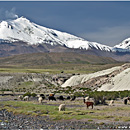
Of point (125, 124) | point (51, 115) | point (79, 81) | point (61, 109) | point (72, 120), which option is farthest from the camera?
point (79, 81)

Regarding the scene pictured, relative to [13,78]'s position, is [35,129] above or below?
below

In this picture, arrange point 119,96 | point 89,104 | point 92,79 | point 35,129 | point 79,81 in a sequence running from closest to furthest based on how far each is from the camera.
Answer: point 35,129 → point 89,104 → point 119,96 → point 92,79 → point 79,81

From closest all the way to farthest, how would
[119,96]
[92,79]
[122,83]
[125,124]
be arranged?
[125,124]
[119,96]
[122,83]
[92,79]

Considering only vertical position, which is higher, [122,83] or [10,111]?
[122,83]

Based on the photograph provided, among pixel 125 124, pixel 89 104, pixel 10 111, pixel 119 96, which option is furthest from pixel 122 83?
pixel 125 124

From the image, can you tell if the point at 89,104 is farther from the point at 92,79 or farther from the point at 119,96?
the point at 92,79

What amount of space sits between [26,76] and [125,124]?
319ft

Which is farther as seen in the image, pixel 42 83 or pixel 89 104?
pixel 42 83

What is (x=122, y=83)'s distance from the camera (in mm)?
73250

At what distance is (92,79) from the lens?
94688mm

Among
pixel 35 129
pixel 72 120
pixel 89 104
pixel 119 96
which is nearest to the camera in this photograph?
pixel 35 129

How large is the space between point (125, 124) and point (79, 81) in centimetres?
7995

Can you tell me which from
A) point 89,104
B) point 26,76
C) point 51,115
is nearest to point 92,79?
point 26,76

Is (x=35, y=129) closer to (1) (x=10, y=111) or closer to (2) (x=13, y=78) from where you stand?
(1) (x=10, y=111)
